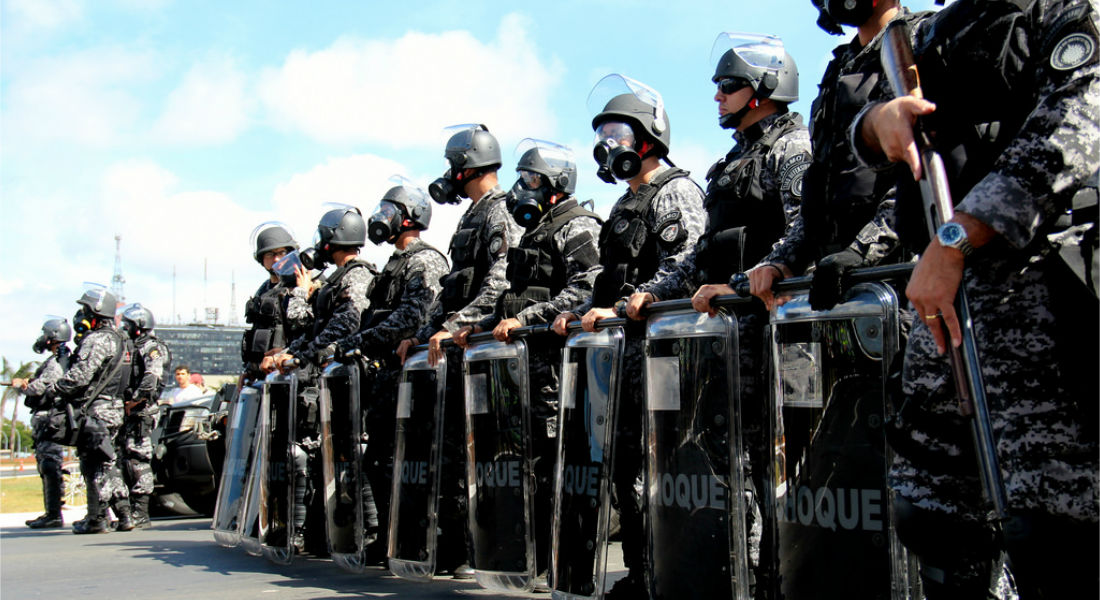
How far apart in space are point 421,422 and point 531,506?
39.9 inches

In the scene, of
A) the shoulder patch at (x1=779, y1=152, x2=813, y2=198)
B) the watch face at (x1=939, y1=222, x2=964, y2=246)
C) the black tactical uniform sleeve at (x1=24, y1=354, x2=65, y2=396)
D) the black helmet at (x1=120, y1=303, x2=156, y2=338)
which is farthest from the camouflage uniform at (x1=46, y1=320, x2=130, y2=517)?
the watch face at (x1=939, y1=222, x2=964, y2=246)

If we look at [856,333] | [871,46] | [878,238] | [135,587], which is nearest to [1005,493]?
[856,333]

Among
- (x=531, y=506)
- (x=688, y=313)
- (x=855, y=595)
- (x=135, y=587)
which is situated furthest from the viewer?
(x=135, y=587)

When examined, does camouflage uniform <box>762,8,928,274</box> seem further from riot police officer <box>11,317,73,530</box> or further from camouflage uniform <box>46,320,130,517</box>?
riot police officer <box>11,317,73,530</box>

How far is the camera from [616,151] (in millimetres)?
→ 4926

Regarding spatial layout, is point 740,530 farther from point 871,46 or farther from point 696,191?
point 696,191

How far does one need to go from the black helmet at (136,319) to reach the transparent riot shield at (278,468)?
220 inches

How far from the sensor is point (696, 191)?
469 centimetres

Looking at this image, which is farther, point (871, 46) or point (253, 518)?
point (253, 518)

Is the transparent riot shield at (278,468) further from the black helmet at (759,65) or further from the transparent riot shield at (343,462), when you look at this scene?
the black helmet at (759,65)

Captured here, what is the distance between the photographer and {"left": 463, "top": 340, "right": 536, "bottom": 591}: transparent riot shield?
178 inches

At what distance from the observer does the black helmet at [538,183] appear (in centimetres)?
568

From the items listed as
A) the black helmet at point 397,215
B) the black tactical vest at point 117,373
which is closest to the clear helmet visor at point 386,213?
the black helmet at point 397,215

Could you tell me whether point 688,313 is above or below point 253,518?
above
